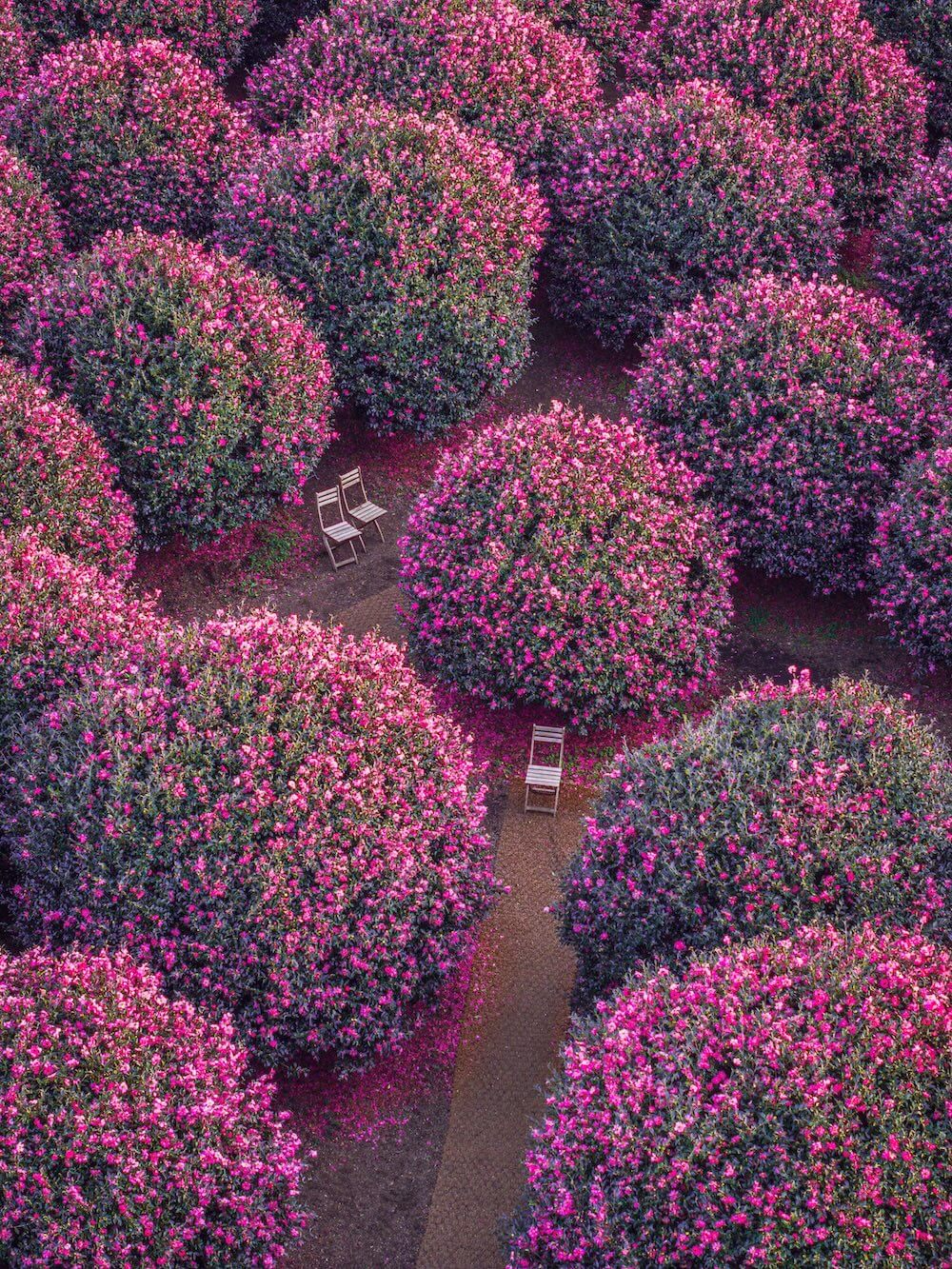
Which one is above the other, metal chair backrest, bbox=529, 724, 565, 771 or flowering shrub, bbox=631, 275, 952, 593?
flowering shrub, bbox=631, 275, 952, 593

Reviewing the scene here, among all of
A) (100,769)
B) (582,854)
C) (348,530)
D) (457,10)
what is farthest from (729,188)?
(100,769)

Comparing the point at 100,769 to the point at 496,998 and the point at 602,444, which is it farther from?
the point at 602,444

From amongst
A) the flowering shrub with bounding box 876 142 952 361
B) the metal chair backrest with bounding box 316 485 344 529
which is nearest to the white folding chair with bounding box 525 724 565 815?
the metal chair backrest with bounding box 316 485 344 529

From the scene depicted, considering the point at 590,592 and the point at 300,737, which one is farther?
the point at 590,592

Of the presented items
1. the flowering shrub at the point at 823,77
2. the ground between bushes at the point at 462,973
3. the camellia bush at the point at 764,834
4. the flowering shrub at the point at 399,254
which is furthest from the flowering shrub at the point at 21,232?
the camellia bush at the point at 764,834

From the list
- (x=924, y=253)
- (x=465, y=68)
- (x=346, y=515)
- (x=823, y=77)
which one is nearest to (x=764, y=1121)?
(x=346, y=515)

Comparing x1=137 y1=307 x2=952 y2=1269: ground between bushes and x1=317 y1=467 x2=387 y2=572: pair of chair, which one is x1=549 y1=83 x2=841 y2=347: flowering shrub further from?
x1=317 y1=467 x2=387 y2=572: pair of chair
